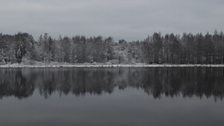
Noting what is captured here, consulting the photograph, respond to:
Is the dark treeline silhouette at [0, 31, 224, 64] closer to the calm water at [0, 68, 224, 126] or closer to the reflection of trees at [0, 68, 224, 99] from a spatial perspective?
the reflection of trees at [0, 68, 224, 99]

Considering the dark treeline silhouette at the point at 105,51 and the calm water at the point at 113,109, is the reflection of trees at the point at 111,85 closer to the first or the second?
the calm water at the point at 113,109

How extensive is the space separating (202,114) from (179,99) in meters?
6.96

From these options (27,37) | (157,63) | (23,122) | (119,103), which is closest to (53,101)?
(119,103)

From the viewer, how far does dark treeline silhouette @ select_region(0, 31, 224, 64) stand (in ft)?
366

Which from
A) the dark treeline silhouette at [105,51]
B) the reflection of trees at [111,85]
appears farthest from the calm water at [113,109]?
the dark treeline silhouette at [105,51]

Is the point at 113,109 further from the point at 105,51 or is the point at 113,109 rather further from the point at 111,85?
the point at 105,51

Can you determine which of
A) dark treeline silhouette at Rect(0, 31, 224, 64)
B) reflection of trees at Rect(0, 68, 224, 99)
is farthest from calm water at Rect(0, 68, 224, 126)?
dark treeline silhouette at Rect(0, 31, 224, 64)

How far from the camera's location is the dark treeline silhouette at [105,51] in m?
112

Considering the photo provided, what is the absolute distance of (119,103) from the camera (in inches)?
1011

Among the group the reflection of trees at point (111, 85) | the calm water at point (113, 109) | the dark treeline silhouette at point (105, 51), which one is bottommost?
the calm water at point (113, 109)

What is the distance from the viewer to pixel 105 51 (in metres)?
128

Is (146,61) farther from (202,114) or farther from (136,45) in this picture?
(202,114)

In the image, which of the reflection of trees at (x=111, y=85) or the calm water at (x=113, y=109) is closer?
the calm water at (x=113, y=109)

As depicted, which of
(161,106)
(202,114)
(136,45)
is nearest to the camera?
(202,114)
